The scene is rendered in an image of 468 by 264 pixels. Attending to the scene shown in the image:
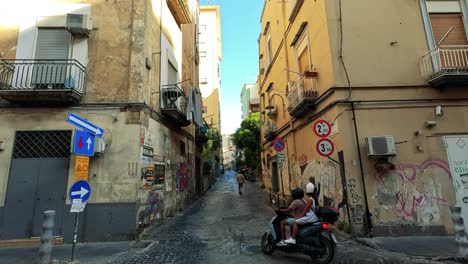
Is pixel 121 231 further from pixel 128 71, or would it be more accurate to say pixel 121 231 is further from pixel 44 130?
Answer: pixel 128 71

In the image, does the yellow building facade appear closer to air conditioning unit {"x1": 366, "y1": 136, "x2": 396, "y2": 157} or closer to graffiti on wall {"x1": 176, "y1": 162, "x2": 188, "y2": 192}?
air conditioning unit {"x1": 366, "y1": 136, "x2": 396, "y2": 157}

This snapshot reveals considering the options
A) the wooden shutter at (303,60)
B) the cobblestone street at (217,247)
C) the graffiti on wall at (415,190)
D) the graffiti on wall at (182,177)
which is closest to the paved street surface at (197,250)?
the cobblestone street at (217,247)

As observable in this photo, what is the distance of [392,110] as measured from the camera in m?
8.45

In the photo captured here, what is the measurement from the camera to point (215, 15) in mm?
42625

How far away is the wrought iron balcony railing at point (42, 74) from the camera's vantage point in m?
8.46

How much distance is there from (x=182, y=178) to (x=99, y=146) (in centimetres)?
633

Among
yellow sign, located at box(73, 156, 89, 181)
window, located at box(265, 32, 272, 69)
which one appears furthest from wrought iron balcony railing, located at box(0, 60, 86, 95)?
window, located at box(265, 32, 272, 69)

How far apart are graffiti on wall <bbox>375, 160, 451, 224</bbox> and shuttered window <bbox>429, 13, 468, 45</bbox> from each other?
158 inches

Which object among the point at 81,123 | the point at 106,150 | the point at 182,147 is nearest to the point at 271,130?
the point at 182,147

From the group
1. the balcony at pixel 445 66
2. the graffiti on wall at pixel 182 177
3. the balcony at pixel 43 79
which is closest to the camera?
the balcony at pixel 445 66

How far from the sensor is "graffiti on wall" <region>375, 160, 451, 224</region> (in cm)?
789

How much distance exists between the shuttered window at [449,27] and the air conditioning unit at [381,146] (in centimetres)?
393

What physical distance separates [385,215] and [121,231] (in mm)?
7388

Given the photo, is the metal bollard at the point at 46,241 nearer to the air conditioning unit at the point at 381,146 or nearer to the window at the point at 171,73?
the air conditioning unit at the point at 381,146
